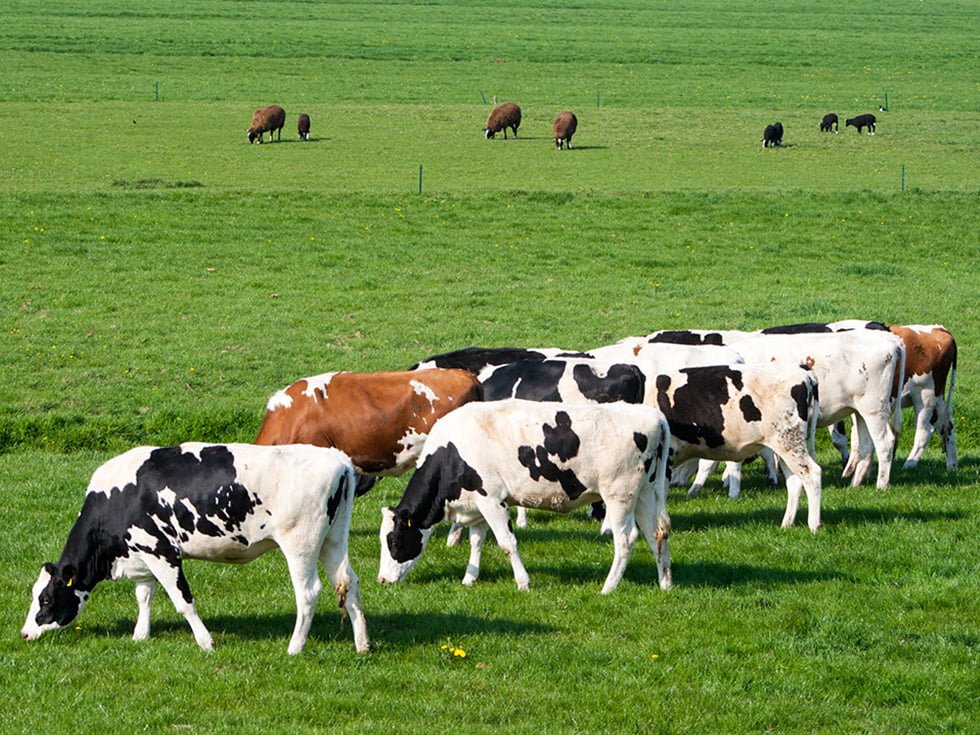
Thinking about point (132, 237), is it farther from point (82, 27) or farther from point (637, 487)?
point (82, 27)

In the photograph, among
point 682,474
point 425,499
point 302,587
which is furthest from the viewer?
point 682,474

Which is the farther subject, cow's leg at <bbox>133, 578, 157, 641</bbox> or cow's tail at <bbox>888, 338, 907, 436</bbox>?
cow's tail at <bbox>888, 338, 907, 436</bbox>

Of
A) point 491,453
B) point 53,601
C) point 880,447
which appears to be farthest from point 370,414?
point 880,447

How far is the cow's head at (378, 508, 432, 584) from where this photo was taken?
46.0 feet

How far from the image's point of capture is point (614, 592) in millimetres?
13508

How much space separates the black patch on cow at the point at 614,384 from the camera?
54.6ft

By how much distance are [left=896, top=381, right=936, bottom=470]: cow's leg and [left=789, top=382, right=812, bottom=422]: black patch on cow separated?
4732 mm

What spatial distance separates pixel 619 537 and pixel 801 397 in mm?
3739

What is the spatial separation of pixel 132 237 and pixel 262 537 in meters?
25.9

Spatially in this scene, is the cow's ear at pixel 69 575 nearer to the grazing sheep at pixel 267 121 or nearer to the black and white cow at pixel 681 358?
the black and white cow at pixel 681 358

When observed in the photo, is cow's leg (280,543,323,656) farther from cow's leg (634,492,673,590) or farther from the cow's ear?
cow's leg (634,492,673,590)

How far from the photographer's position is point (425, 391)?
53.7 ft

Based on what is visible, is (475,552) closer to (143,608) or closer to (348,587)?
(348,587)

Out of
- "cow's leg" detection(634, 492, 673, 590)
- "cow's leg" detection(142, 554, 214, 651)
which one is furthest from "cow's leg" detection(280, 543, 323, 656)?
"cow's leg" detection(634, 492, 673, 590)
